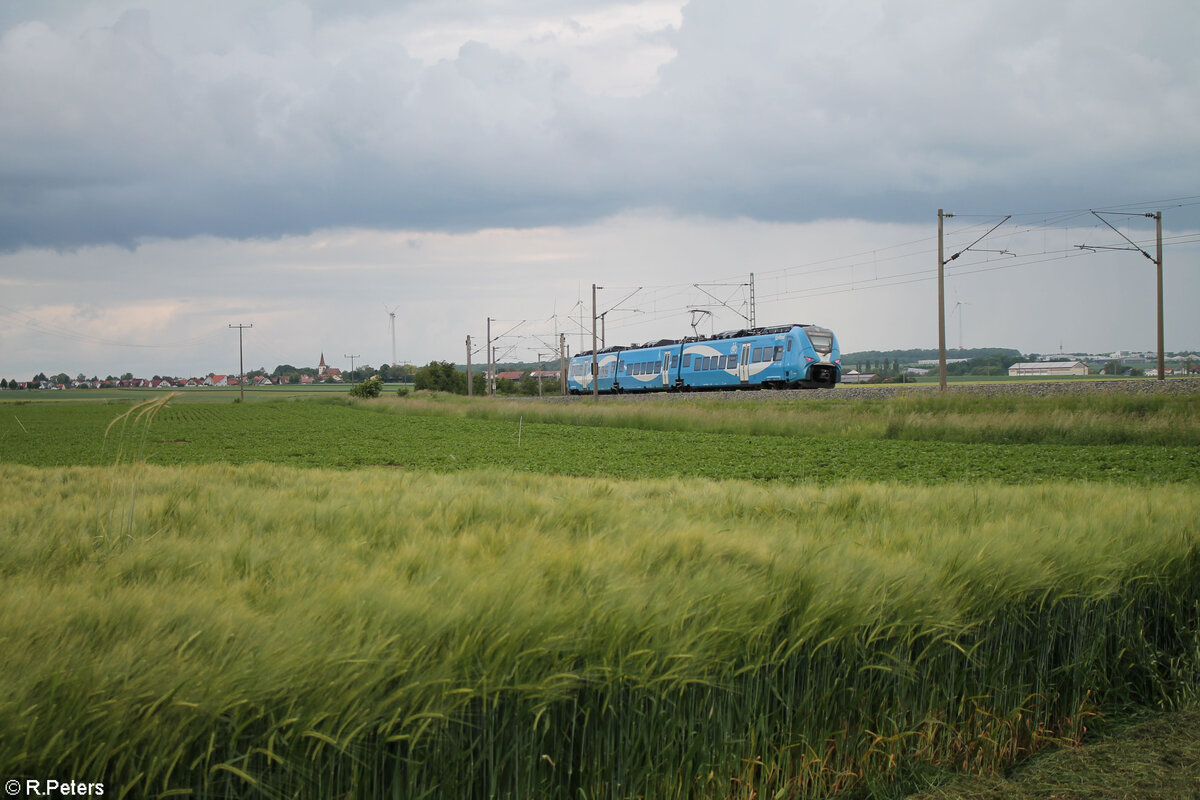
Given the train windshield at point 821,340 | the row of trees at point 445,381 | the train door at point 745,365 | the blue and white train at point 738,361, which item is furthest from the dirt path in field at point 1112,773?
the row of trees at point 445,381

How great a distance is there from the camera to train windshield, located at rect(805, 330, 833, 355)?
139 ft

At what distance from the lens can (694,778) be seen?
3312 millimetres

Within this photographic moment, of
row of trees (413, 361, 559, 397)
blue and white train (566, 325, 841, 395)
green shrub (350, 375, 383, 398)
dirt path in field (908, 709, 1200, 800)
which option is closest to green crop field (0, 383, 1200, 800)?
dirt path in field (908, 709, 1200, 800)

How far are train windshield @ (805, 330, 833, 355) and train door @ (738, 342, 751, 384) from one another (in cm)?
358

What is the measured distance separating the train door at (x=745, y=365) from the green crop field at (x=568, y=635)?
123 feet

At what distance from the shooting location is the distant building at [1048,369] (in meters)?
86.4

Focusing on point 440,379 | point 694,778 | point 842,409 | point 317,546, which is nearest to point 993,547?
point 694,778

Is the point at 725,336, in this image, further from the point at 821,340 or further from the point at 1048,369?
the point at 1048,369

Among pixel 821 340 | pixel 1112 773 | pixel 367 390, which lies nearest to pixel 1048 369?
pixel 821 340

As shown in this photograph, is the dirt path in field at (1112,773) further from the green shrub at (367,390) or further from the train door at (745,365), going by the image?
the green shrub at (367,390)

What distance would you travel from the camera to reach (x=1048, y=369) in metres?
87.5

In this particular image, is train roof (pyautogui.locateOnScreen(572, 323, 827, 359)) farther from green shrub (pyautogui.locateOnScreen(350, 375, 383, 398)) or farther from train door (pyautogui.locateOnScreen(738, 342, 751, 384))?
green shrub (pyautogui.locateOnScreen(350, 375, 383, 398))

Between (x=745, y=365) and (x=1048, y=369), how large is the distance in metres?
59.2

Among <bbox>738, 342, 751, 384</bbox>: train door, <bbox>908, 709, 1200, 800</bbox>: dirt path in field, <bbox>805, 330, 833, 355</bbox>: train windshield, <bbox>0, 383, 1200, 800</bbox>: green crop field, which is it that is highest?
<bbox>805, 330, 833, 355</bbox>: train windshield
